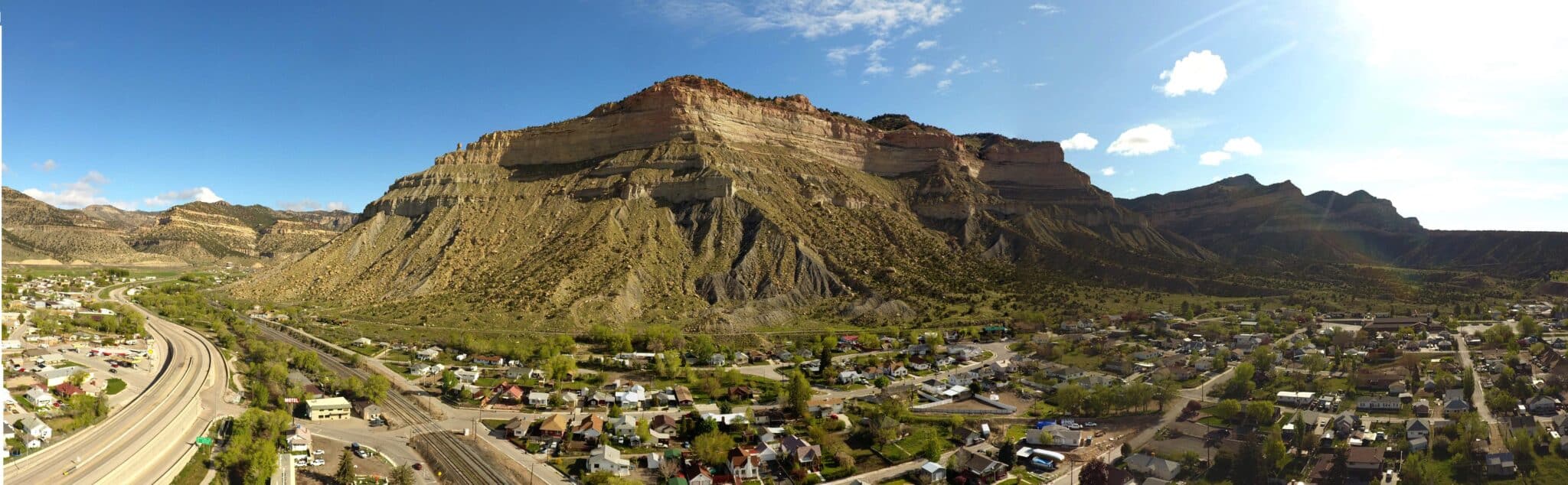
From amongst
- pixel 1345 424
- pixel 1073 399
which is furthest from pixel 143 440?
pixel 1345 424

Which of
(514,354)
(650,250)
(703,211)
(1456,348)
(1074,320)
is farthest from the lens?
(703,211)

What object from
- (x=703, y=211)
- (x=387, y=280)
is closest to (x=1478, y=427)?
(x=703, y=211)

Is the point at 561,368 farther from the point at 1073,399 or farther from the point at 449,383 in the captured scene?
the point at 1073,399

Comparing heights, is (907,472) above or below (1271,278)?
below

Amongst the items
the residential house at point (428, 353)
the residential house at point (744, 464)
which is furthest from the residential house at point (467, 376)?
the residential house at point (744, 464)

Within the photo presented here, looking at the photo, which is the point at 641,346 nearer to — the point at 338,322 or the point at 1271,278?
the point at 338,322
